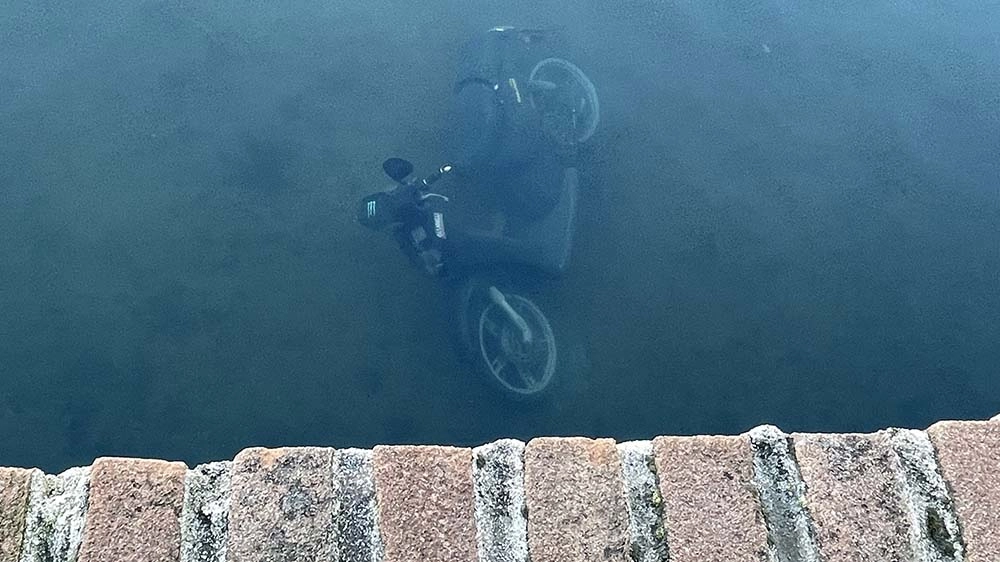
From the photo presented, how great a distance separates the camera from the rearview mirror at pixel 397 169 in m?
3.66

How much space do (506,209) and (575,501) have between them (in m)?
2.73

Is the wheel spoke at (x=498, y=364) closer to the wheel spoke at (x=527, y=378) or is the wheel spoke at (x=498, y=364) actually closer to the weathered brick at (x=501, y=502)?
the wheel spoke at (x=527, y=378)

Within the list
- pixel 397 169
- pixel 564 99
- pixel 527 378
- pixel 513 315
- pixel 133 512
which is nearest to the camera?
pixel 133 512

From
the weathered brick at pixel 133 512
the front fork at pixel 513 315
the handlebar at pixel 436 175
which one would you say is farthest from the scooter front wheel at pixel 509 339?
the weathered brick at pixel 133 512

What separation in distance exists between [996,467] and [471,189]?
A: 2.91 meters

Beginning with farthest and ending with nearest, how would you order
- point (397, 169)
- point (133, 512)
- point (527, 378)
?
point (397, 169) → point (527, 378) → point (133, 512)

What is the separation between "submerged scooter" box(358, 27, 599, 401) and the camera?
11.1 ft

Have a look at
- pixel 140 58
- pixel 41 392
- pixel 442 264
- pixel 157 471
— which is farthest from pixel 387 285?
pixel 157 471

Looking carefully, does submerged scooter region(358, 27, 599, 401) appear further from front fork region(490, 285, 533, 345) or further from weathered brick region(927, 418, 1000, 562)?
weathered brick region(927, 418, 1000, 562)

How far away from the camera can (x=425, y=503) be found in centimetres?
105

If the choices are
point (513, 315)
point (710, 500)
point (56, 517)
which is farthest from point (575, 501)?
point (513, 315)

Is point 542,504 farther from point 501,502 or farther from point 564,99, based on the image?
point 564,99

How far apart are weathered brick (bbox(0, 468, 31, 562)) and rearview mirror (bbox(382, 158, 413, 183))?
2.71 meters

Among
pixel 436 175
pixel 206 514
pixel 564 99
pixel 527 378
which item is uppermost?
pixel 206 514
